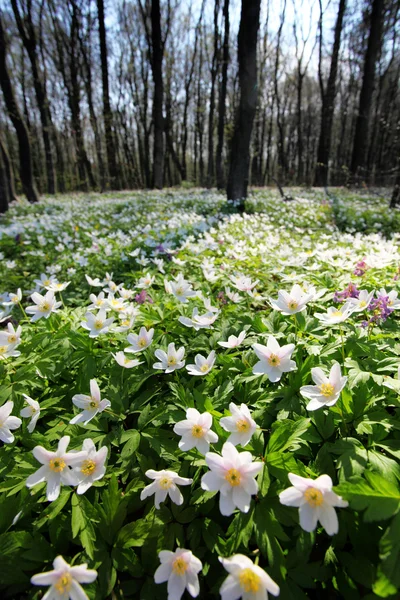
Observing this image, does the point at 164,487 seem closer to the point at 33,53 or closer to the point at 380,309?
the point at 380,309

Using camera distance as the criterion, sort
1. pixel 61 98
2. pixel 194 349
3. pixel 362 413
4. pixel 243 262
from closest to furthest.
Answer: pixel 362 413
pixel 194 349
pixel 243 262
pixel 61 98

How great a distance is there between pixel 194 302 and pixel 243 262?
4.46 ft

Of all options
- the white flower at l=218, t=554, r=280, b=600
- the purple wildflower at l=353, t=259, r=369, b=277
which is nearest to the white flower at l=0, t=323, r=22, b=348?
the white flower at l=218, t=554, r=280, b=600

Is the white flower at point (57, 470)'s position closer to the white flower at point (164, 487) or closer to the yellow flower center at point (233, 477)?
the white flower at point (164, 487)

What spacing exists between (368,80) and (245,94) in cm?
970

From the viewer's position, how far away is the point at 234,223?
697cm

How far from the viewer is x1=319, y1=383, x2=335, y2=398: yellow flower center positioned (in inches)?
54.6

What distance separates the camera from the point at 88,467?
1.36 meters

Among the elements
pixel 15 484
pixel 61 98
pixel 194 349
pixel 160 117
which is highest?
pixel 61 98

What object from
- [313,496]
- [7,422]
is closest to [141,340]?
[7,422]

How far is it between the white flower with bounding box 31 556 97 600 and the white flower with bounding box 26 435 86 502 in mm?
307

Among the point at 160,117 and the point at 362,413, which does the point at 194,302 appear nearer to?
the point at 362,413

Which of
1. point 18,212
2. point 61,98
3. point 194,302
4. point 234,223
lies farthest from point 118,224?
point 61,98

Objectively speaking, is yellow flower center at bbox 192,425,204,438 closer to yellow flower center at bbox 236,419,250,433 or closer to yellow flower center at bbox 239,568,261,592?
yellow flower center at bbox 236,419,250,433
